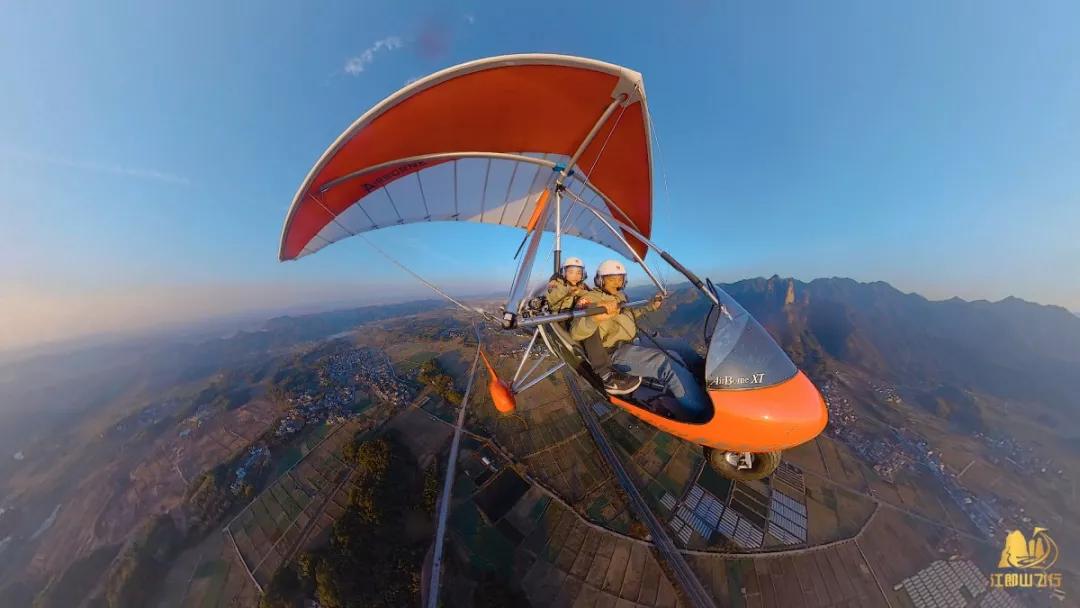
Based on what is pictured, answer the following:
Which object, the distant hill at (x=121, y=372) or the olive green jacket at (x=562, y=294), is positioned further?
the distant hill at (x=121, y=372)

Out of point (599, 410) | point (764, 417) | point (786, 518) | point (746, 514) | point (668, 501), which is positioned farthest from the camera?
point (599, 410)

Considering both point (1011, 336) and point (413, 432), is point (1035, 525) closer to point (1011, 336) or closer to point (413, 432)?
point (413, 432)

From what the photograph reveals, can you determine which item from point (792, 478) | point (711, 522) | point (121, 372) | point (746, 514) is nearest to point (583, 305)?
point (711, 522)

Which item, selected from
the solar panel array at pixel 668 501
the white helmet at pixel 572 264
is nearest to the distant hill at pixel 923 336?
the solar panel array at pixel 668 501

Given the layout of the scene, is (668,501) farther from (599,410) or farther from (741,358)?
(741,358)

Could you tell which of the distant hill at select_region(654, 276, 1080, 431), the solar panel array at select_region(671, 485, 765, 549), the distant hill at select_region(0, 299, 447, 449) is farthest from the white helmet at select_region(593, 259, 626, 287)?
the distant hill at select_region(0, 299, 447, 449)

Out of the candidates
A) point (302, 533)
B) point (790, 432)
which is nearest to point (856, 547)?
point (790, 432)

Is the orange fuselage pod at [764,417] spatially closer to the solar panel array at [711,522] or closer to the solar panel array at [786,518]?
the solar panel array at [711,522]
